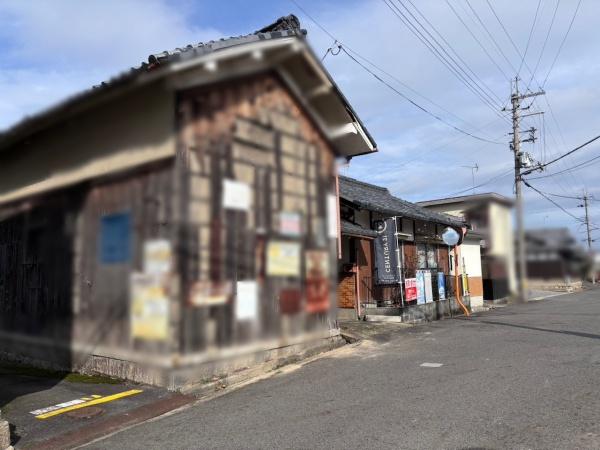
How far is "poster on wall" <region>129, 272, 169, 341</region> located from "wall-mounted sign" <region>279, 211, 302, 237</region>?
272 millimetres

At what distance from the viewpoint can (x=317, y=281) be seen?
3.41 ft

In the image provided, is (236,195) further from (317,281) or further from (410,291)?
(410,291)

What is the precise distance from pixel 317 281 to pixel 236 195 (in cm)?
33

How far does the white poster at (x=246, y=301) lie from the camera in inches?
33.8

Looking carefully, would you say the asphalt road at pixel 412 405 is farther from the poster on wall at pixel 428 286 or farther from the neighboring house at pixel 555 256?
the neighboring house at pixel 555 256

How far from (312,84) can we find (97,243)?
520 millimetres

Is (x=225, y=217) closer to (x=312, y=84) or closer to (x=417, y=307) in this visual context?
(x=312, y=84)

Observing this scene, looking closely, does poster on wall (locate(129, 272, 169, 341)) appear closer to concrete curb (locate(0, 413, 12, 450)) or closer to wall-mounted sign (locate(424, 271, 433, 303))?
wall-mounted sign (locate(424, 271, 433, 303))

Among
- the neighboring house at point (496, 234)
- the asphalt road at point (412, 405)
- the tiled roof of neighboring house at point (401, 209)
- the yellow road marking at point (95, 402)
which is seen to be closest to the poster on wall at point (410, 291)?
the asphalt road at point (412, 405)

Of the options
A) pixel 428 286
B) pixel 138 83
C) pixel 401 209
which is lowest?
pixel 428 286

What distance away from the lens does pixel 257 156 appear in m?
0.88

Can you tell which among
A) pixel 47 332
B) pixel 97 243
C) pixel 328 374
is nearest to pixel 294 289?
pixel 97 243

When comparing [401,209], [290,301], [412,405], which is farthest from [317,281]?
[412,405]

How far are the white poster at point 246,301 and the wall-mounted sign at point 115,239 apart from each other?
203 mm
